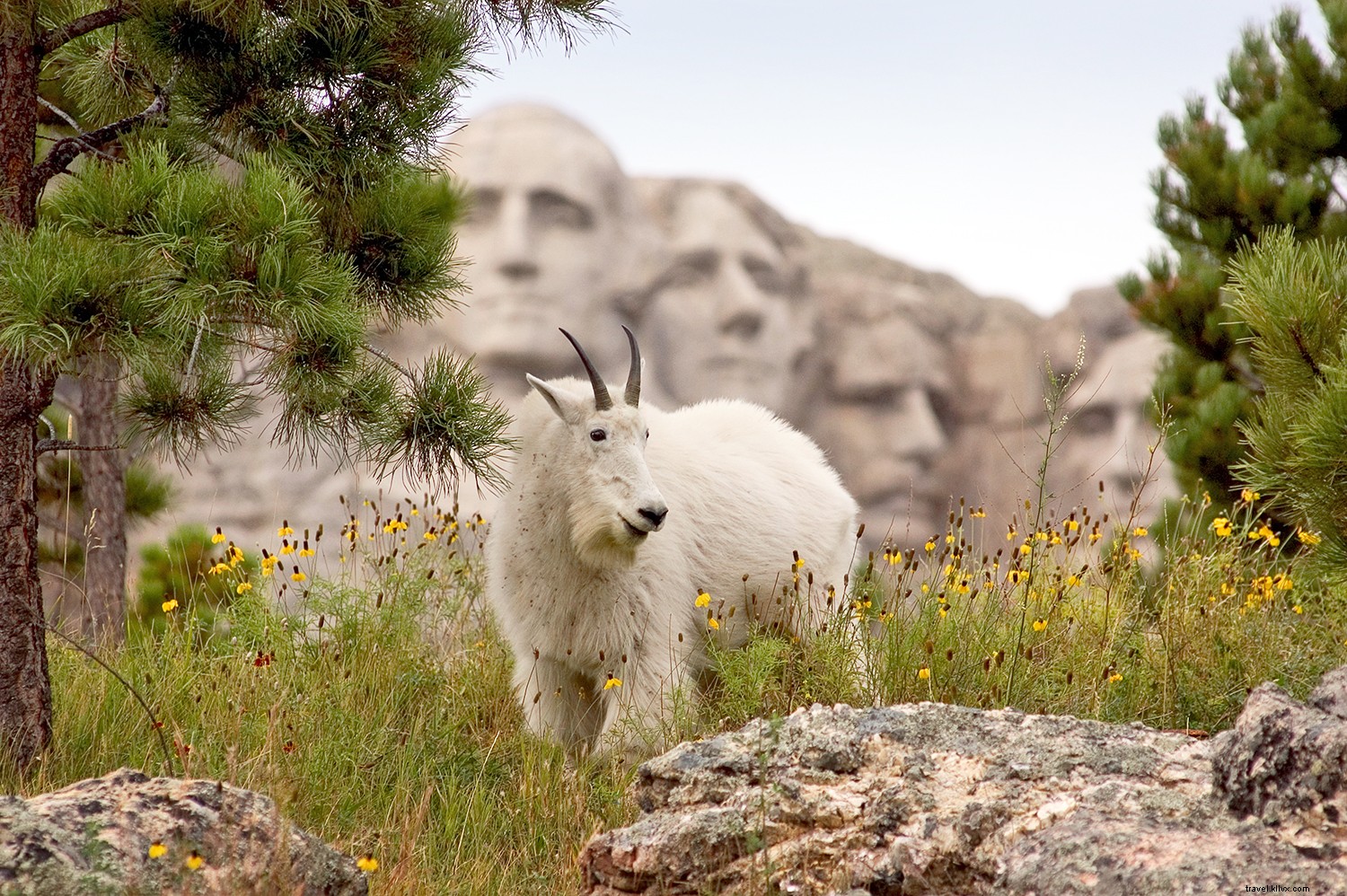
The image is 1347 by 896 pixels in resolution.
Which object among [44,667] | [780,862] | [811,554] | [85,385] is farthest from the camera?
[85,385]

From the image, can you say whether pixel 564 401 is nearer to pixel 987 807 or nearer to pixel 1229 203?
pixel 987 807

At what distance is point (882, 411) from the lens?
2212 cm

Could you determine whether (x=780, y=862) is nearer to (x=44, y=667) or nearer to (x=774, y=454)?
(x=44, y=667)

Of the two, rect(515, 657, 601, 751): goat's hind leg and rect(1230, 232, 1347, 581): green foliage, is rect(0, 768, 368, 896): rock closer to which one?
rect(515, 657, 601, 751): goat's hind leg

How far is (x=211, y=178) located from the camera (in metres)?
3.81

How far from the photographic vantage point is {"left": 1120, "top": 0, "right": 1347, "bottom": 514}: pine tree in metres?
8.21

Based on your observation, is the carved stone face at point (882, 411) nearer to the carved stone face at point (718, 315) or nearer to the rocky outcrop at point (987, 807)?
the carved stone face at point (718, 315)

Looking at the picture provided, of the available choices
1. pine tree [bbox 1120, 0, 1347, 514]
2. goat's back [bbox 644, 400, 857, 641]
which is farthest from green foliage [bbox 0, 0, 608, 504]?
pine tree [bbox 1120, 0, 1347, 514]

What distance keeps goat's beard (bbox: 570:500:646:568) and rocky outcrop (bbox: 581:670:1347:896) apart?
1.53m

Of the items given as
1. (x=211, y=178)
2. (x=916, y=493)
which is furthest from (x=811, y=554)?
(x=916, y=493)

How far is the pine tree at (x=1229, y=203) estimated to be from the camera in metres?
8.21

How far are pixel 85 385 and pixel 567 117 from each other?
1463 centimetres

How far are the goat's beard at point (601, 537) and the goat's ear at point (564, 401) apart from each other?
385mm

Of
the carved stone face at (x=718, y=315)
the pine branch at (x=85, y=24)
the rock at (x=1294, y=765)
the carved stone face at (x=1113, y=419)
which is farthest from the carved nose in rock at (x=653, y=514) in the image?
the carved stone face at (x=1113, y=419)
